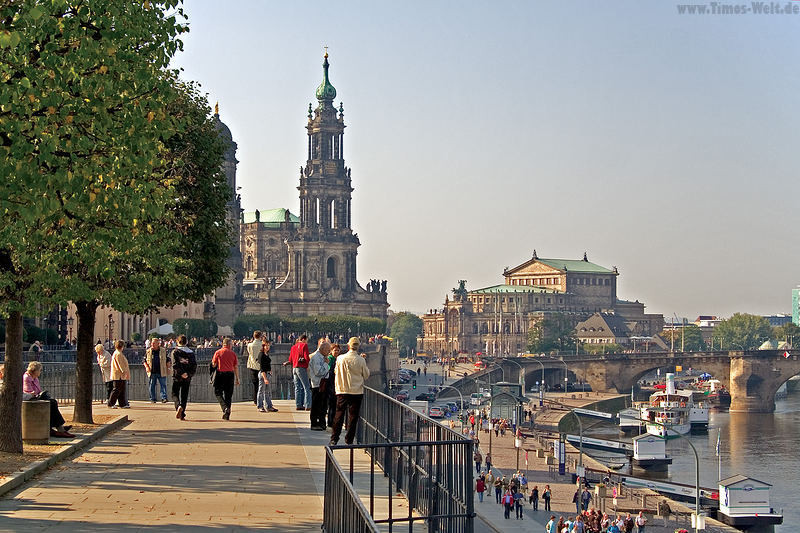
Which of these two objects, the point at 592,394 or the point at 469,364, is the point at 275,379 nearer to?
the point at 592,394

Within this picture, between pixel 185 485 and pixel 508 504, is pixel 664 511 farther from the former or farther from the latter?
pixel 185 485

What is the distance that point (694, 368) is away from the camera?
156 metres

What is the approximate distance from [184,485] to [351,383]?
313 centimetres

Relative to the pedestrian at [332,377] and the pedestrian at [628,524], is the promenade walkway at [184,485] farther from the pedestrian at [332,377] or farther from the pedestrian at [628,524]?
the pedestrian at [628,524]

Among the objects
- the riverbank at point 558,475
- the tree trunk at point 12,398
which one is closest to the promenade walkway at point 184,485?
the tree trunk at point 12,398

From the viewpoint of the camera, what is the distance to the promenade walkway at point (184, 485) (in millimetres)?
13523

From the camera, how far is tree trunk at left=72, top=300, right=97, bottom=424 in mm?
24344

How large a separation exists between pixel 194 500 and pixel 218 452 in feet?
16.3

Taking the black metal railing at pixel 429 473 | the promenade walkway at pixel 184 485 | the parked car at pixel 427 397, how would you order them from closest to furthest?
the black metal railing at pixel 429 473
the promenade walkway at pixel 184 485
the parked car at pixel 427 397

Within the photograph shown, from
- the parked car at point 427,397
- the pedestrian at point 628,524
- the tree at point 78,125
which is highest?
the tree at point 78,125

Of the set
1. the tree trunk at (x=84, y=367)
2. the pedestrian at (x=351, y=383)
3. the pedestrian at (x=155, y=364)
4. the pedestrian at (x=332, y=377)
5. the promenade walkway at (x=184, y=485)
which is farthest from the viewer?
the pedestrian at (x=155, y=364)

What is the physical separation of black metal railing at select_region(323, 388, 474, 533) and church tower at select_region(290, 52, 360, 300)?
5455 inches

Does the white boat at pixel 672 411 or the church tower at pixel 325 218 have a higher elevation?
the church tower at pixel 325 218

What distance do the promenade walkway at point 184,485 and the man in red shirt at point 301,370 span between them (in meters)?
1.54
